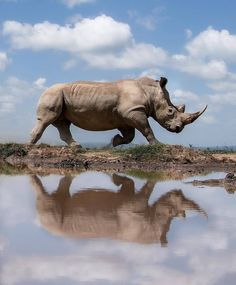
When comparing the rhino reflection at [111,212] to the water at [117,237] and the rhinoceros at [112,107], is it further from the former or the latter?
the rhinoceros at [112,107]

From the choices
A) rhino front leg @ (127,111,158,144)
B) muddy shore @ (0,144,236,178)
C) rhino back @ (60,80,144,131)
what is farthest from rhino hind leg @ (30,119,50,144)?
rhino front leg @ (127,111,158,144)

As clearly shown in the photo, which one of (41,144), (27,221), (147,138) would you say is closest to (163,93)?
(147,138)

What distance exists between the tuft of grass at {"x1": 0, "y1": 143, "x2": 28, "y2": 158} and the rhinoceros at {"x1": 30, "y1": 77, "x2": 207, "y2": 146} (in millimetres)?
599

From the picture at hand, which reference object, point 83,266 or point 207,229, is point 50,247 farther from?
point 207,229

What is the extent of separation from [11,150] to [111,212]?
13.7 m

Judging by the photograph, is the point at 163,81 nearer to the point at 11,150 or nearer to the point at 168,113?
the point at 168,113

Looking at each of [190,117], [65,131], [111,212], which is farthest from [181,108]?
[111,212]

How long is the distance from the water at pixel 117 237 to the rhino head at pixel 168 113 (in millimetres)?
9530

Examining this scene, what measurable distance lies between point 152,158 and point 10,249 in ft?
41.2

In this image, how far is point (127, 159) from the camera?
57.8ft

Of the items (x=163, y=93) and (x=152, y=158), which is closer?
(x=152, y=158)

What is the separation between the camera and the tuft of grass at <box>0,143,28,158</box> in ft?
64.6

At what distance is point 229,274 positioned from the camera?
4215 millimetres

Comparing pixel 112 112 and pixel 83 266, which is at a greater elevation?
pixel 112 112
